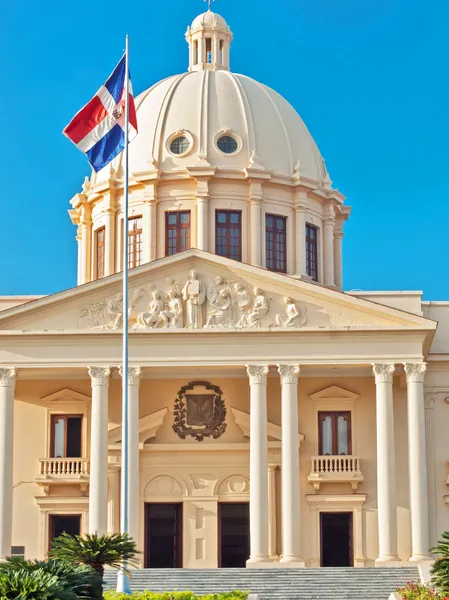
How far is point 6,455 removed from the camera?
4647cm

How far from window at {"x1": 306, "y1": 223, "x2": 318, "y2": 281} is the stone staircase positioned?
643 inches

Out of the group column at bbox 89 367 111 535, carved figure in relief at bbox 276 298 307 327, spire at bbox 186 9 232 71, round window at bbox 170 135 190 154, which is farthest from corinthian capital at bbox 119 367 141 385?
spire at bbox 186 9 232 71

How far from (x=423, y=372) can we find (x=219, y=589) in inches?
404

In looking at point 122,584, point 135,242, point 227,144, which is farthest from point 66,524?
point 227,144

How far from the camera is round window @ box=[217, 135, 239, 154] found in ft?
189

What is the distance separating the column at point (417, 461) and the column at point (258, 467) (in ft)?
15.7

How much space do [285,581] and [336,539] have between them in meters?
6.89

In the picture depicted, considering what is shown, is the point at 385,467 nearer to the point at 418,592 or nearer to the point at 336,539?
the point at 336,539

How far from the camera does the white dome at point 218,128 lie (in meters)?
57.3

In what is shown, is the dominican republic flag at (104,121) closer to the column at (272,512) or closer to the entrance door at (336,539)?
the column at (272,512)

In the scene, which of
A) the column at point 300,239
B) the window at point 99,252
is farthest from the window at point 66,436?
the column at point 300,239

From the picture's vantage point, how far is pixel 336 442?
165 feet

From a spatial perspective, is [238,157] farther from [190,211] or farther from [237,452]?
[237,452]

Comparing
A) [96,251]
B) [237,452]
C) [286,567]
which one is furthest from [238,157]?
[286,567]
